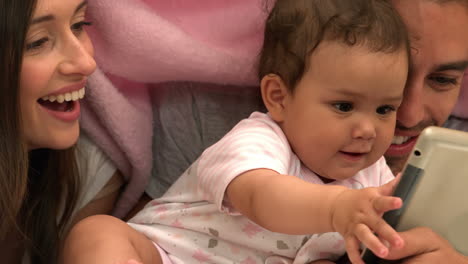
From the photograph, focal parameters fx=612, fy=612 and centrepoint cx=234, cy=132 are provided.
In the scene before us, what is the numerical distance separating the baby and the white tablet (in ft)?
0.26

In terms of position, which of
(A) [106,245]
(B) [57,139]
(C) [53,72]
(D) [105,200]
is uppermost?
(C) [53,72]

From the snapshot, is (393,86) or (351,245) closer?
(351,245)

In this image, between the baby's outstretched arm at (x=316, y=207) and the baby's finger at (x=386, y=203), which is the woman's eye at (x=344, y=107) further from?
the baby's finger at (x=386, y=203)

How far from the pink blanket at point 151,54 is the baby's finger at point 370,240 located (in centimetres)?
53

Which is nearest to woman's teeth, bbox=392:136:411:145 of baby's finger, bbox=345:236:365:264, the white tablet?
the white tablet

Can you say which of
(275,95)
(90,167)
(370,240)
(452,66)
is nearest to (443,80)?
(452,66)

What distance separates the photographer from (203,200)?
0.91 metres

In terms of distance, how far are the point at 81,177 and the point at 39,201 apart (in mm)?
89

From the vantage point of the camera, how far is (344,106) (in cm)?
82

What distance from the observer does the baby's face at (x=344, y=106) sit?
79 cm

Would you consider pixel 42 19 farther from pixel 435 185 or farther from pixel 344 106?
pixel 435 185

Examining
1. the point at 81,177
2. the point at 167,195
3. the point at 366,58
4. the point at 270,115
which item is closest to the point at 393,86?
the point at 366,58

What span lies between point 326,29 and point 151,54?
0.34 meters

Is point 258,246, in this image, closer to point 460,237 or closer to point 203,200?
point 203,200
